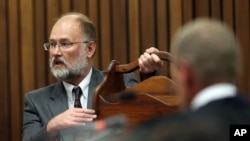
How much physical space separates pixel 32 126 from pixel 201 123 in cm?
189

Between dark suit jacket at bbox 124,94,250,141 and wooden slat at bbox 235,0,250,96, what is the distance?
242 centimetres

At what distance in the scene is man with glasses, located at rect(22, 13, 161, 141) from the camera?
309 centimetres

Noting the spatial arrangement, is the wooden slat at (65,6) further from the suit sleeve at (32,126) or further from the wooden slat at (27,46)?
the suit sleeve at (32,126)

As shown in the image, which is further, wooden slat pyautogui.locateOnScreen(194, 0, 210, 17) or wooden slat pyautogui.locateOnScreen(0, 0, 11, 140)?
wooden slat pyautogui.locateOnScreen(194, 0, 210, 17)

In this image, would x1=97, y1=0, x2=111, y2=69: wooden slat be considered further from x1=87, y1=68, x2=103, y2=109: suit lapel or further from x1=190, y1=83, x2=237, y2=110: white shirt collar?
x1=190, y1=83, x2=237, y2=110: white shirt collar

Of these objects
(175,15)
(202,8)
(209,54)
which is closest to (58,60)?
(175,15)

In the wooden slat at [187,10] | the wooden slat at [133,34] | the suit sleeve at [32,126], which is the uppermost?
the wooden slat at [187,10]

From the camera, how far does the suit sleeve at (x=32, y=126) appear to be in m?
2.87

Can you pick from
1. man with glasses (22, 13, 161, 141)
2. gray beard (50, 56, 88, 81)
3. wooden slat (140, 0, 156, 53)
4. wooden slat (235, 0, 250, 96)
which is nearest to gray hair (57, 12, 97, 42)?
man with glasses (22, 13, 161, 141)

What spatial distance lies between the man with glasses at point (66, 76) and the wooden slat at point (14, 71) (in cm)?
48

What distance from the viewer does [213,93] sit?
53.2 inches

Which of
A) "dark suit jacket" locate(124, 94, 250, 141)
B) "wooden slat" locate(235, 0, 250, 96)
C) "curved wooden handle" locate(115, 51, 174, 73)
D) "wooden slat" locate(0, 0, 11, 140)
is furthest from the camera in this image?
"wooden slat" locate(235, 0, 250, 96)

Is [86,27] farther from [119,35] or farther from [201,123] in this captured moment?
[201,123]

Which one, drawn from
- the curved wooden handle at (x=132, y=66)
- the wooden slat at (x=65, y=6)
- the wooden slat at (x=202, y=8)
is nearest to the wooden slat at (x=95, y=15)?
the wooden slat at (x=65, y=6)
